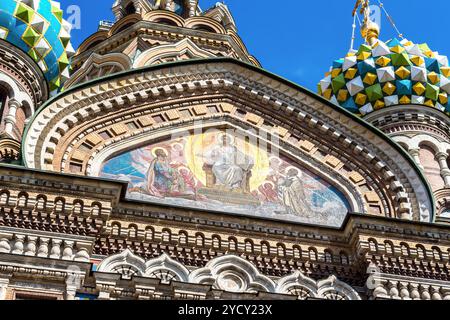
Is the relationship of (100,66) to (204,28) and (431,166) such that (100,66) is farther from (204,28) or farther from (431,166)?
(431,166)

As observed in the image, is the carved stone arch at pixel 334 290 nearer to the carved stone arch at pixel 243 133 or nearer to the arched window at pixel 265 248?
the arched window at pixel 265 248

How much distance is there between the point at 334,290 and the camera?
8.02 meters

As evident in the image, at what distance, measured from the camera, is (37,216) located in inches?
303

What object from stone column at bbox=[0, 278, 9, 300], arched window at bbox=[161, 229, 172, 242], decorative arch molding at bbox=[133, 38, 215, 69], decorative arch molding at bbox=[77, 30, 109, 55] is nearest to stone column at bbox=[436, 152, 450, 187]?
decorative arch molding at bbox=[133, 38, 215, 69]

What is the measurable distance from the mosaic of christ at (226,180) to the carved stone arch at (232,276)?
0.66 meters

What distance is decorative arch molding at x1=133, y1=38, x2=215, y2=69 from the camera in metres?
13.4

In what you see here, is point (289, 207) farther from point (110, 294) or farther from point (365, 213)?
point (110, 294)

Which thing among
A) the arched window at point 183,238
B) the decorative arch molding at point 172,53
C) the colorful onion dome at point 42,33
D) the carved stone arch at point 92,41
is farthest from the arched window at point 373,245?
the carved stone arch at point 92,41

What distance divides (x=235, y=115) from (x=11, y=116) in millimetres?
3231

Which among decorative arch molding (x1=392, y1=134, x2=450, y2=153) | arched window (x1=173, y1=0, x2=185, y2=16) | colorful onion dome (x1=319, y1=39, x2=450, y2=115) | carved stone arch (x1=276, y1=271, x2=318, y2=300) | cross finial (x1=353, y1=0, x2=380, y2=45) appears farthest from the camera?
cross finial (x1=353, y1=0, x2=380, y2=45)

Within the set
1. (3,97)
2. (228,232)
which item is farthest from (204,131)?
(3,97)

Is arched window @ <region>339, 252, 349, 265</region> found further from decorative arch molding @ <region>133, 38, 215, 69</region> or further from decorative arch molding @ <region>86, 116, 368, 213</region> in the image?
decorative arch molding @ <region>133, 38, 215, 69</region>

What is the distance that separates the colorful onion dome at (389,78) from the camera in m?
14.2

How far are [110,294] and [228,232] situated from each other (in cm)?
118
